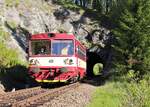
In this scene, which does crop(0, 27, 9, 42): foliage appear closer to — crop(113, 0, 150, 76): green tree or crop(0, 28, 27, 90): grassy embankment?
crop(0, 28, 27, 90): grassy embankment

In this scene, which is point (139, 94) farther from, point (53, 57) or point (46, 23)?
point (46, 23)

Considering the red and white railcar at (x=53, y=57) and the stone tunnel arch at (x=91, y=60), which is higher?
the red and white railcar at (x=53, y=57)

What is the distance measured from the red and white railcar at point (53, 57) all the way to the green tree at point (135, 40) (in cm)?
444

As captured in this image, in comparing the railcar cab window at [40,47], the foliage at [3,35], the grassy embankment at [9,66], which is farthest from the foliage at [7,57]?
the railcar cab window at [40,47]

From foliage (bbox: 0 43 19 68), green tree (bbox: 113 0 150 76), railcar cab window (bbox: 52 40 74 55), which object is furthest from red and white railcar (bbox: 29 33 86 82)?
foliage (bbox: 0 43 19 68)

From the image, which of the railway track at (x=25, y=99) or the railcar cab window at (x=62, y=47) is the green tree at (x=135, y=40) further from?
the railway track at (x=25, y=99)

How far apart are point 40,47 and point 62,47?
1293 mm

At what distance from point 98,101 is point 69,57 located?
24.1 ft

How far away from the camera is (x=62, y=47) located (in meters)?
24.9

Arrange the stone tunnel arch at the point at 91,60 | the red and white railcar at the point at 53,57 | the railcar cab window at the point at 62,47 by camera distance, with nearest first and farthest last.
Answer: the red and white railcar at the point at 53,57 < the railcar cab window at the point at 62,47 < the stone tunnel arch at the point at 91,60

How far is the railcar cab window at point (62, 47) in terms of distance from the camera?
977 inches

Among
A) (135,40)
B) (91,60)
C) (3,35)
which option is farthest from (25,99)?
(91,60)

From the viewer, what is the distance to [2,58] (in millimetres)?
30281

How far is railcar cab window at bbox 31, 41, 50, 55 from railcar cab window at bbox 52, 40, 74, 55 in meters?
0.36
